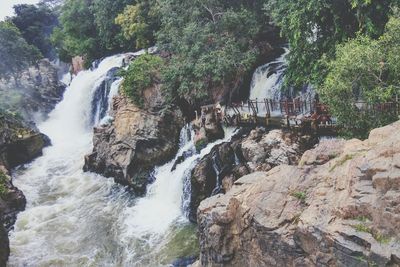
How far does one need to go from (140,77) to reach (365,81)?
1583 centimetres

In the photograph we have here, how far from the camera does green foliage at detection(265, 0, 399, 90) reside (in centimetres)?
1800

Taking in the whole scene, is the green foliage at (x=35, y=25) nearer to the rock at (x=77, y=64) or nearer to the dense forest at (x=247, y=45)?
the rock at (x=77, y=64)

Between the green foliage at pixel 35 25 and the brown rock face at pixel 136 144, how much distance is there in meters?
36.2

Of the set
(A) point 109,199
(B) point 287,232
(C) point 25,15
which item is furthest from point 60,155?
(C) point 25,15

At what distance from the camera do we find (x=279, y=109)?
928 inches

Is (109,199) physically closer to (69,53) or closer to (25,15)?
(69,53)

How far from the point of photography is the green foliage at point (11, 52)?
129 ft

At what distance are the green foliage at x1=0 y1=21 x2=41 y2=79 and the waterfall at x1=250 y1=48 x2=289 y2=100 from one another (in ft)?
85.0

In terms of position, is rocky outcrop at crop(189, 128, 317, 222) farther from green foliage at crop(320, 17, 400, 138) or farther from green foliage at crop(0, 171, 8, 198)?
green foliage at crop(0, 171, 8, 198)

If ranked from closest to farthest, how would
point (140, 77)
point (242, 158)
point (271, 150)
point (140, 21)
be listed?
point (271, 150), point (242, 158), point (140, 77), point (140, 21)

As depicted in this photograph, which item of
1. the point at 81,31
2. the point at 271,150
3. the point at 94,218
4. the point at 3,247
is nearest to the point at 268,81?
the point at 271,150

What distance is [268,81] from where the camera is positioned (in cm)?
2450

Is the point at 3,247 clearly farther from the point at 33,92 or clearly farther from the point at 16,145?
the point at 33,92

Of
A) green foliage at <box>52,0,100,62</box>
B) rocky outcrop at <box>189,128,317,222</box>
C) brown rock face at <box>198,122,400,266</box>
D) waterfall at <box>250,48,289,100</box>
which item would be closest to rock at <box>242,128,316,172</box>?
rocky outcrop at <box>189,128,317,222</box>
